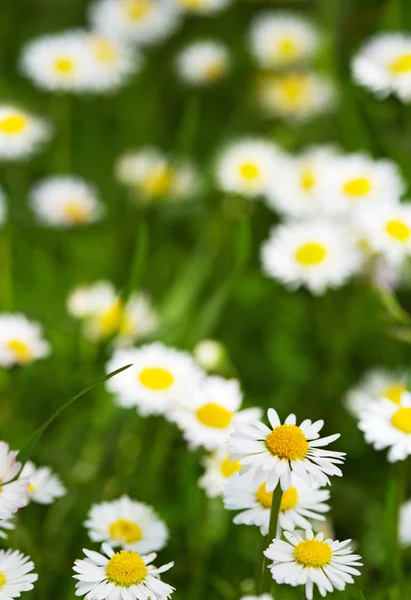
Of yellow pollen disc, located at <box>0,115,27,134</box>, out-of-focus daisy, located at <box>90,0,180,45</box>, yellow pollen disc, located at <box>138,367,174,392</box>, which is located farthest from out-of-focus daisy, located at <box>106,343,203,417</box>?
out-of-focus daisy, located at <box>90,0,180,45</box>

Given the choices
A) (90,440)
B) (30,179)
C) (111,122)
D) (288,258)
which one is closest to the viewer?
(90,440)

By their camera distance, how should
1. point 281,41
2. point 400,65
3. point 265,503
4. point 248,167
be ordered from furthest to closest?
1. point 281,41
2. point 248,167
3. point 400,65
4. point 265,503

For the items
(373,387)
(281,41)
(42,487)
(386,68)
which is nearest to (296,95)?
(281,41)

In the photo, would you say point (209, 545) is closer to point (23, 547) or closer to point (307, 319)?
point (23, 547)

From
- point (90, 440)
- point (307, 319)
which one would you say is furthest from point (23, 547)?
point (307, 319)

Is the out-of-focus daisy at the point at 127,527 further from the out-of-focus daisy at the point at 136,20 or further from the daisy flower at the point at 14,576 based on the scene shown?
the out-of-focus daisy at the point at 136,20

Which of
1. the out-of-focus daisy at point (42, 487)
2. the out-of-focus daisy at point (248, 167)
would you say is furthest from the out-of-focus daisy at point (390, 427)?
the out-of-focus daisy at point (248, 167)

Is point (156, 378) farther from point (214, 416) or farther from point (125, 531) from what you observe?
point (125, 531)
